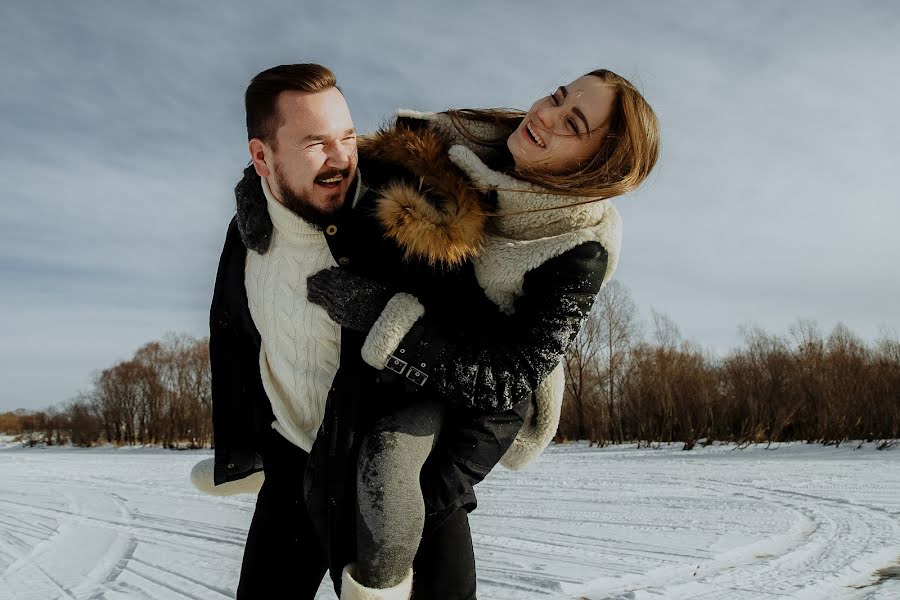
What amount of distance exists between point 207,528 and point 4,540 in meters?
1.70

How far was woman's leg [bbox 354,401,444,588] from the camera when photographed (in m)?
1.45

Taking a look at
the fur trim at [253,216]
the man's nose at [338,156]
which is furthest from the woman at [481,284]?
the fur trim at [253,216]

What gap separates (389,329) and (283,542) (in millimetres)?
672

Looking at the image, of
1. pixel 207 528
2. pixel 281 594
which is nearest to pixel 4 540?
pixel 207 528

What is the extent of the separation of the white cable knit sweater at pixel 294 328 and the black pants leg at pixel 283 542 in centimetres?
9

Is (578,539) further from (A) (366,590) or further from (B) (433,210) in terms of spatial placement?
(B) (433,210)

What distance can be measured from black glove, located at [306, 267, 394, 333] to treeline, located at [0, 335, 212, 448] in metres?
39.9

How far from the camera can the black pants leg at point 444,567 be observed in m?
1.61

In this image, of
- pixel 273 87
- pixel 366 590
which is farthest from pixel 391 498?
pixel 273 87

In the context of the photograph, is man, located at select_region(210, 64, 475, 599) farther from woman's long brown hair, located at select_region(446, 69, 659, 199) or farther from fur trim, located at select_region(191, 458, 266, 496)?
woman's long brown hair, located at select_region(446, 69, 659, 199)

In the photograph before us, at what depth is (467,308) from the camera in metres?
1.60

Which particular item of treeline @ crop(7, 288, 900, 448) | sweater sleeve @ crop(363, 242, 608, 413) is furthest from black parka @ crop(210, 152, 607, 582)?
treeline @ crop(7, 288, 900, 448)

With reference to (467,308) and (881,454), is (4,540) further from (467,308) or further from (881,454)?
(881,454)

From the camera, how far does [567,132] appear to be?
169 cm
